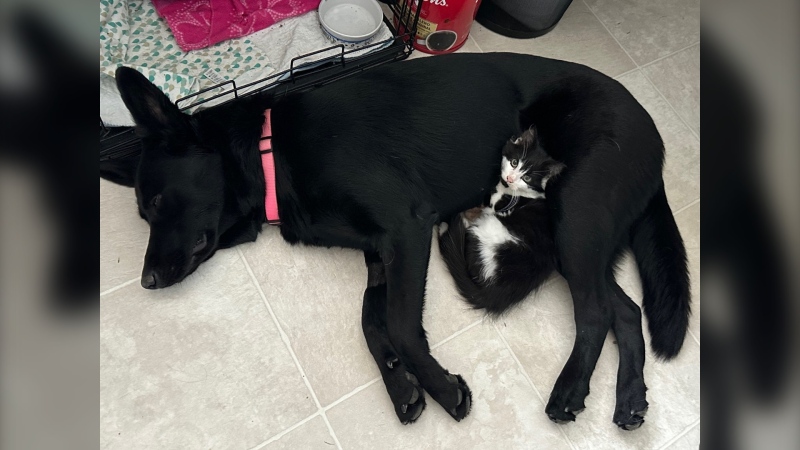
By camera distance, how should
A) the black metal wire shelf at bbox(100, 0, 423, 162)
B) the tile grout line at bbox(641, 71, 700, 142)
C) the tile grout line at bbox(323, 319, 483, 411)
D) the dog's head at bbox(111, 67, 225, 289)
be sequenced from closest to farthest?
1. the dog's head at bbox(111, 67, 225, 289)
2. the tile grout line at bbox(323, 319, 483, 411)
3. the black metal wire shelf at bbox(100, 0, 423, 162)
4. the tile grout line at bbox(641, 71, 700, 142)

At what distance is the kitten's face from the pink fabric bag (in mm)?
841

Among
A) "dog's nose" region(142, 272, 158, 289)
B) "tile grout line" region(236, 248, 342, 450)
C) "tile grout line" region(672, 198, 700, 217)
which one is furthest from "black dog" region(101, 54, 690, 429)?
"tile grout line" region(672, 198, 700, 217)

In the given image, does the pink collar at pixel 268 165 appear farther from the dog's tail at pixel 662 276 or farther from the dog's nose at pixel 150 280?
the dog's tail at pixel 662 276

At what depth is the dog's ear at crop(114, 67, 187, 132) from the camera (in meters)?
1.10

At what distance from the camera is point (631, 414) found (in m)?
1.29

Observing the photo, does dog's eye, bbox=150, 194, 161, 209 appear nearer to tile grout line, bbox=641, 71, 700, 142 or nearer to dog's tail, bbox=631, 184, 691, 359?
dog's tail, bbox=631, 184, 691, 359

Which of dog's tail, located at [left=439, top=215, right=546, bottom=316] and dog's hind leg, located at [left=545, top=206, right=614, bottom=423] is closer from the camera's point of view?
dog's hind leg, located at [left=545, top=206, right=614, bottom=423]

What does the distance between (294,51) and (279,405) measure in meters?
1.02

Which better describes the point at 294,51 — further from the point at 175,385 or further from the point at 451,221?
the point at 175,385

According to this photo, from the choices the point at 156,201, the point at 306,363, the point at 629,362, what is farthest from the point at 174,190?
the point at 629,362

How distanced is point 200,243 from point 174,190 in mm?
140

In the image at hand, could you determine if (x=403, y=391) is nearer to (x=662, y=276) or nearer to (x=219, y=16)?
(x=662, y=276)

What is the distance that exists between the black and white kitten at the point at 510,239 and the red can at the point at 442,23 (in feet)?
1.71

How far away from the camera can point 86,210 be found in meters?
0.58
